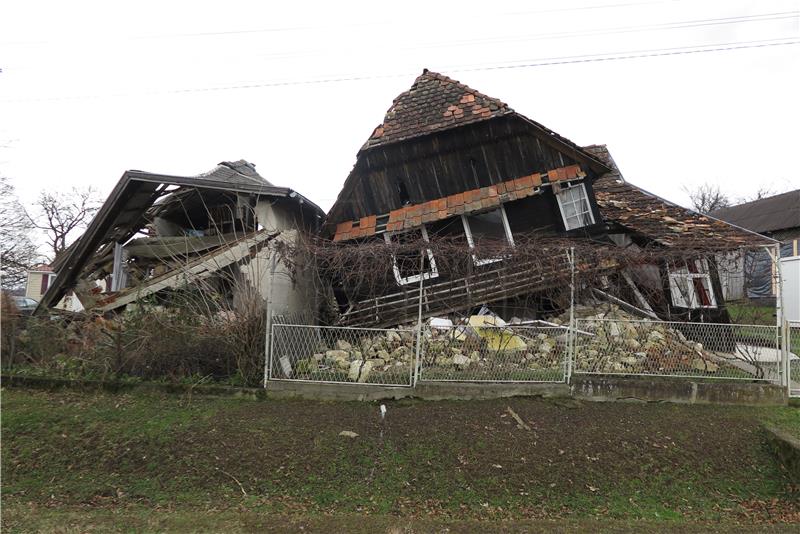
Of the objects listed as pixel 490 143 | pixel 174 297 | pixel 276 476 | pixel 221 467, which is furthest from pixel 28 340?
pixel 490 143

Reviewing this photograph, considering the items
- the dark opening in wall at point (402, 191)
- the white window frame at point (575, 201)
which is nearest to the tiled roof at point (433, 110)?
the dark opening in wall at point (402, 191)

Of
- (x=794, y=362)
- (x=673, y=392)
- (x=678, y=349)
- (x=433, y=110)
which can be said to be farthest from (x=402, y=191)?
(x=794, y=362)

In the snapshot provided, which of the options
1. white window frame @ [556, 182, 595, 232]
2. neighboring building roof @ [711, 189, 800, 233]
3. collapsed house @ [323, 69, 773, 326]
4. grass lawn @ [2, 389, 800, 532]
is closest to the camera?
grass lawn @ [2, 389, 800, 532]

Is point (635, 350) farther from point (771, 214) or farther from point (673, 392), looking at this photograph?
point (771, 214)

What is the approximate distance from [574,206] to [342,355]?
20.6 feet

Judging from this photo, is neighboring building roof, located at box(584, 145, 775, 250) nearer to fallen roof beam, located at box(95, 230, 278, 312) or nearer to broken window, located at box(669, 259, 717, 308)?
broken window, located at box(669, 259, 717, 308)

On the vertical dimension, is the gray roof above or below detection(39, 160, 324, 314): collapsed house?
above

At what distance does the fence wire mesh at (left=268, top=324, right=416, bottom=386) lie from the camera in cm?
667

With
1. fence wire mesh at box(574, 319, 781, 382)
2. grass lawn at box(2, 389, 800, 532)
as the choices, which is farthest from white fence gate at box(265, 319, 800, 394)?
grass lawn at box(2, 389, 800, 532)

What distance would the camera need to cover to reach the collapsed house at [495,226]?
7.39 meters

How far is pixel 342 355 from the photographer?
6.94 meters

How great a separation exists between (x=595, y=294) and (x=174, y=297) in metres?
7.50

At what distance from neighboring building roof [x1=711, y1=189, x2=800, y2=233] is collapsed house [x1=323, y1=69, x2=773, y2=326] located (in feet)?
58.8

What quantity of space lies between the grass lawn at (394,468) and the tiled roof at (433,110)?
661 centimetres
